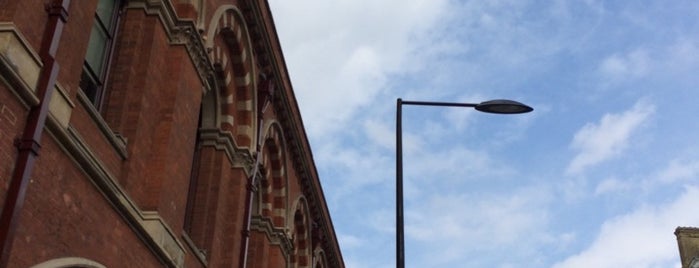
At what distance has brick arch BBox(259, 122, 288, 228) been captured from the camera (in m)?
19.6

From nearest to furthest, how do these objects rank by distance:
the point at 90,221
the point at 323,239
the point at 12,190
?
the point at 12,190
the point at 90,221
the point at 323,239

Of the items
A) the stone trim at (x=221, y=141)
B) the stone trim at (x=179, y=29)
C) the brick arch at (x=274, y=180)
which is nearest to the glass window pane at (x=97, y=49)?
the stone trim at (x=179, y=29)

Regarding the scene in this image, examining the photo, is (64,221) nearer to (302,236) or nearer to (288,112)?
(288,112)

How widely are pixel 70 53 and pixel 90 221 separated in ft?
6.39

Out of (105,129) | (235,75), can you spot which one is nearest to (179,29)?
(105,129)

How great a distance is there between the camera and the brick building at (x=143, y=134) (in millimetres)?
8297

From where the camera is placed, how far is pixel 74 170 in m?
9.34

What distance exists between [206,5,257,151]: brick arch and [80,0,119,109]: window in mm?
2760

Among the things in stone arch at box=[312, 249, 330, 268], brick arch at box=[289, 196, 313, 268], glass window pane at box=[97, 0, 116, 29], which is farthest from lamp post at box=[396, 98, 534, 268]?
stone arch at box=[312, 249, 330, 268]

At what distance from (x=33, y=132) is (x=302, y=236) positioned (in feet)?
53.9

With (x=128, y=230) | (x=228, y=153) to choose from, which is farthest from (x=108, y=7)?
(x=228, y=153)

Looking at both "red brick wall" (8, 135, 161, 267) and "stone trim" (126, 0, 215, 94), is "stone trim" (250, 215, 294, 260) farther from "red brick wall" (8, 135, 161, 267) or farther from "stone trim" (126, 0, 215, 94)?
"red brick wall" (8, 135, 161, 267)

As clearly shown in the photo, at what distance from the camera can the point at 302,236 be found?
2425 centimetres

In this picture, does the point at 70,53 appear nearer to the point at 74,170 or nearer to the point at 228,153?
the point at 74,170
